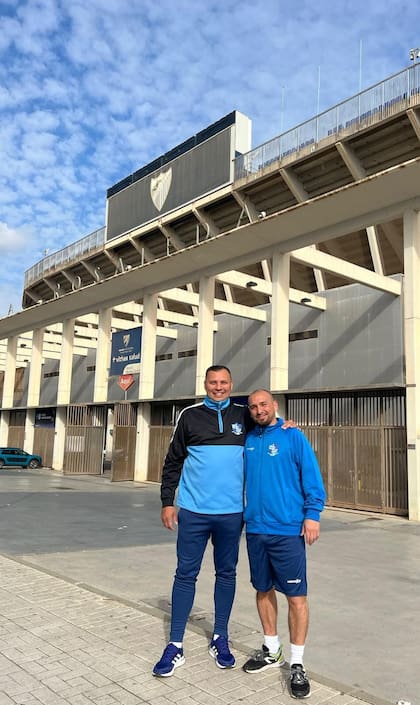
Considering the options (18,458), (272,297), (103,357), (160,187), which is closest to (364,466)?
(272,297)

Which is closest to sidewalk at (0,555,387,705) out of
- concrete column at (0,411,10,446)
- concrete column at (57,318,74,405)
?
concrete column at (57,318,74,405)

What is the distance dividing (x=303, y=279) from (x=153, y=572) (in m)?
22.5

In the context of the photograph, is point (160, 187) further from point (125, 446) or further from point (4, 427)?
point (4, 427)

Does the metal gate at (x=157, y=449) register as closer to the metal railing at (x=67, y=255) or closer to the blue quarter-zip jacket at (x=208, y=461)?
the metal railing at (x=67, y=255)

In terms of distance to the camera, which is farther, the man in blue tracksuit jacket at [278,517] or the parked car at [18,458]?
the parked car at [18,458]

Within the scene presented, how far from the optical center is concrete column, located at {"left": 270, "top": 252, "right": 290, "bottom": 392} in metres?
17.1

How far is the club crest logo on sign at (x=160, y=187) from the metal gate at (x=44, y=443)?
43.1 feet

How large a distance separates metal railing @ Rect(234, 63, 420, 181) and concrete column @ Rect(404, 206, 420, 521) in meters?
4.16

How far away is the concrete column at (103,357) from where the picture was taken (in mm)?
25938

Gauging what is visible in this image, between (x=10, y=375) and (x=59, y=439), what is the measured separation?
8122 mm

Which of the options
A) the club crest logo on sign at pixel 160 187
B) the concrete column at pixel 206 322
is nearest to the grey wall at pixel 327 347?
the concrete column at pixel 206 322

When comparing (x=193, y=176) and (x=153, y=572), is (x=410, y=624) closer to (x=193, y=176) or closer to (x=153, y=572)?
(x=153, y=572)

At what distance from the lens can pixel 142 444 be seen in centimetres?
2298

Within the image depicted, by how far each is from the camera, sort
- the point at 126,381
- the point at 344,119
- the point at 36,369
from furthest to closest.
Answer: the point at 36,369 → the point at 126,381 → the point at 344,119
